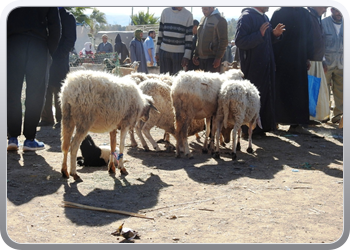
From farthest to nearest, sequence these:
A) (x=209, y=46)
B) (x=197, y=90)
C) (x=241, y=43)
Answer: (x=209, y=46) → (x=241, y=43) → (x=197, y=90)

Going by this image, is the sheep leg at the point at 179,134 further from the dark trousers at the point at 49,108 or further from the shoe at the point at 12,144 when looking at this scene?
the dark trousers at the point at 49,108

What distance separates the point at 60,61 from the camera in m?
8.31

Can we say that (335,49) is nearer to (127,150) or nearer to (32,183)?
(127,150)

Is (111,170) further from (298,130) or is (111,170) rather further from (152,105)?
(298,130)

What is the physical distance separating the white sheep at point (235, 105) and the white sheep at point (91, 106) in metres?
1.65

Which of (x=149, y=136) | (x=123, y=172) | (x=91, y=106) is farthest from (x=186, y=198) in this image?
(x=149, y=136)

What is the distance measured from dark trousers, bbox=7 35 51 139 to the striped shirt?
3.23m

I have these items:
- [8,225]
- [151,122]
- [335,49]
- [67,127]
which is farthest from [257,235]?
[335,49]

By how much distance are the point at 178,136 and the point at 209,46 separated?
8.63 ft

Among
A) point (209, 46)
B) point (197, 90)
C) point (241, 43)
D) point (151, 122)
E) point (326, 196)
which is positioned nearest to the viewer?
point (326, 196)

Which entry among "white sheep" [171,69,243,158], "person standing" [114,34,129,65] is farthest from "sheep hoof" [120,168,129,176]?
"person standing" [114,34,129,65]

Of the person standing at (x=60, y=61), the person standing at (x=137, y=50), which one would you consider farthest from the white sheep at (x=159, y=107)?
the person standing at (x=137, y=50)

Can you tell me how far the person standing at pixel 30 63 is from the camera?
19.1ft

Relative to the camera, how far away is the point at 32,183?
493 centimetres
